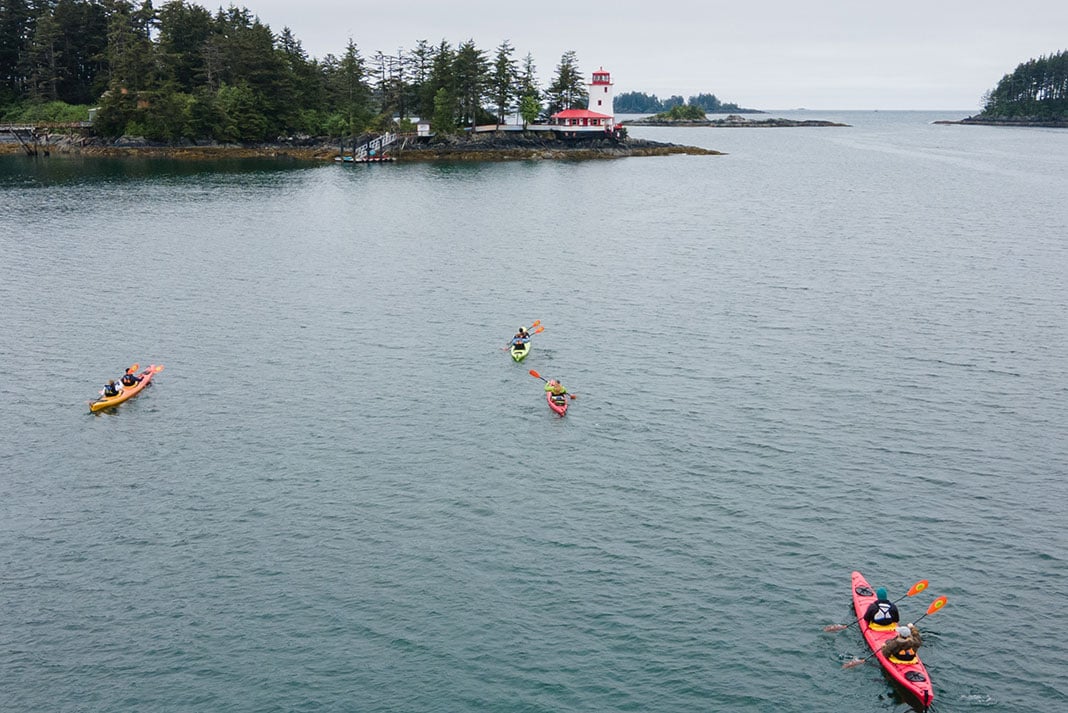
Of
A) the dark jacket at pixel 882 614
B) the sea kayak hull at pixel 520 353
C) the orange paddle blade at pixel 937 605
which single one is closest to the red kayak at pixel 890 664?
the dark jacket at pixel 882 614

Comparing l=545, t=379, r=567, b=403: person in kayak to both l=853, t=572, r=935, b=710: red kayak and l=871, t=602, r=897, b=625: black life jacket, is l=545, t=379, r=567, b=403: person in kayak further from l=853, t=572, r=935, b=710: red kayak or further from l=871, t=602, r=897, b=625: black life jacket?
l=871, t=602, r=897, b=625: black life jacket

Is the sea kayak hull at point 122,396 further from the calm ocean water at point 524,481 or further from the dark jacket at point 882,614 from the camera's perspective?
the dark jacket at point 882,614

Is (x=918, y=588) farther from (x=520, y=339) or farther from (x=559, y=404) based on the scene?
(x=520, y=339)

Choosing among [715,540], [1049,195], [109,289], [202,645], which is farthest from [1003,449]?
[1049,195]

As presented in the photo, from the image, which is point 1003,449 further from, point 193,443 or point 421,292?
point 421,292

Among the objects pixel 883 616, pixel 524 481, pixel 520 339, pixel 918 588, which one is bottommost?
pixel 883 616

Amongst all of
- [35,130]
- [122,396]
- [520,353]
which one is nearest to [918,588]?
[520,353]
